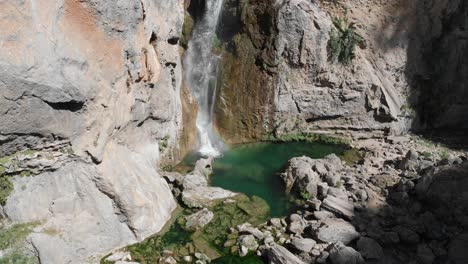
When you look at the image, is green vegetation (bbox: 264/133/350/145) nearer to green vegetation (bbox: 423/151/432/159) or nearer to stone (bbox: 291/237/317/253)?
green vegetation (bbox: 423/151/432/159)

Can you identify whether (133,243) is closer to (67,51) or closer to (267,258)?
(267,258)

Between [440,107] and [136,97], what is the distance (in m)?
14.2

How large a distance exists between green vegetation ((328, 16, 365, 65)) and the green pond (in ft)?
12.9

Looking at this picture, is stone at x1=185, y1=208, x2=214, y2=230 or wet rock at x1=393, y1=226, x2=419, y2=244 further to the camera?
stone at x1=185, y1=208, x2=214, y2=230

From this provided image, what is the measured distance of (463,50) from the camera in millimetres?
18406

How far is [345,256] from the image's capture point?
10.2m

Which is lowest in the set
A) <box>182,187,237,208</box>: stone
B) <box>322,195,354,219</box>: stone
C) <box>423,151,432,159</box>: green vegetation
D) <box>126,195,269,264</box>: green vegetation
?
<box>126,195,269,264</box>: green vegetation

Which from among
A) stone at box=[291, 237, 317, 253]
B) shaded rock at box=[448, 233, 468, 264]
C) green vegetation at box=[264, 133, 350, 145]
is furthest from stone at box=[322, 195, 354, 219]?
green vegetation at box=[264, 133, 350, 145]

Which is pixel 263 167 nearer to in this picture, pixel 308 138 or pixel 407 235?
pixel 308 138

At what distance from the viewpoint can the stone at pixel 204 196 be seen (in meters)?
12.7

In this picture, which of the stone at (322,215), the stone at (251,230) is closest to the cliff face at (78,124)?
the stone at (251,230)

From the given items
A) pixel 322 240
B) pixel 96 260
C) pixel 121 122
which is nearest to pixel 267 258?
pixel 322 240

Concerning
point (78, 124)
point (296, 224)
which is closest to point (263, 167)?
point (296, 224)

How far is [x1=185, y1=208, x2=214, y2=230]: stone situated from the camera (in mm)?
11734
